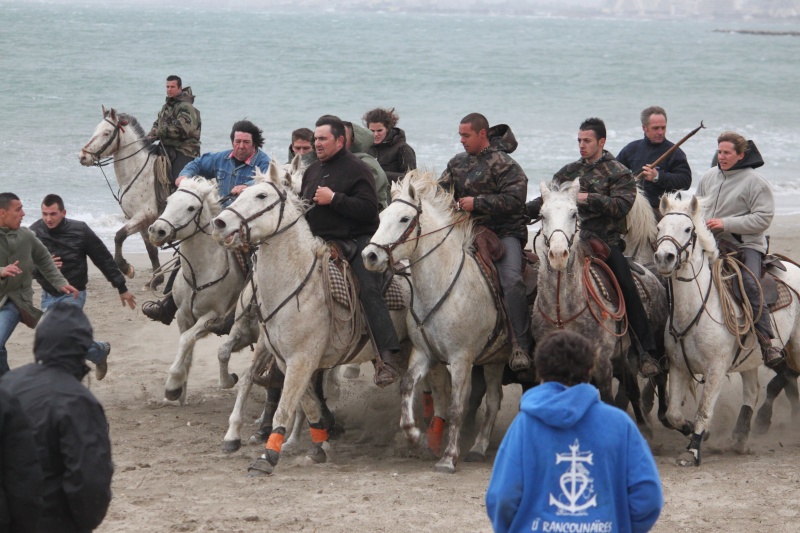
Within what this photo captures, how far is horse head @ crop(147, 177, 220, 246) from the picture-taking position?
32.8 ft

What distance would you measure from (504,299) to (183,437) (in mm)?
3081

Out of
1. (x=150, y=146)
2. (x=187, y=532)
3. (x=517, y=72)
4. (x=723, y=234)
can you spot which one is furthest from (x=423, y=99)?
(x=187, y=532)

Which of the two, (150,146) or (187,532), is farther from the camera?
(150,146)

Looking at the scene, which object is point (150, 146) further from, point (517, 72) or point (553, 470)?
point (517, 72)

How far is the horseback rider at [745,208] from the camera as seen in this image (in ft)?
31.7

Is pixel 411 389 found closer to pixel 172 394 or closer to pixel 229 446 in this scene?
pixel 229 446

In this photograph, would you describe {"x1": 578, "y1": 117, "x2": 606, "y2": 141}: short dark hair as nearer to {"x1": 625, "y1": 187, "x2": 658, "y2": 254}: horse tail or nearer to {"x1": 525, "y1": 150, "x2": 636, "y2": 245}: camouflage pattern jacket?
{"x1": 525, "y1": 150, "x2": 636, "y2": 245}: camouflage pattern jacket

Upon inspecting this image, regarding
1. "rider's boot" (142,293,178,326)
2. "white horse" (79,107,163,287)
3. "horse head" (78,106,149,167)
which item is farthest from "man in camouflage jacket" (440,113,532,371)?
"horse head" (78,106,149,167)

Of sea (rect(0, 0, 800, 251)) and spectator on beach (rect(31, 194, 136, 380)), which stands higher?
sea (rect(0, 0, 800, 251))

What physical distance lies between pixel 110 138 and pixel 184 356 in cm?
557

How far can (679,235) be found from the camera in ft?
29.7

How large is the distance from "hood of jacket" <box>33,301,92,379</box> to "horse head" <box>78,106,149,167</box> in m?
10.4

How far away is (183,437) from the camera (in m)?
10.1

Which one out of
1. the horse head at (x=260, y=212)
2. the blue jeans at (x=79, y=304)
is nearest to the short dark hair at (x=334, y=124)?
the horse head at (x=260, y=212)
